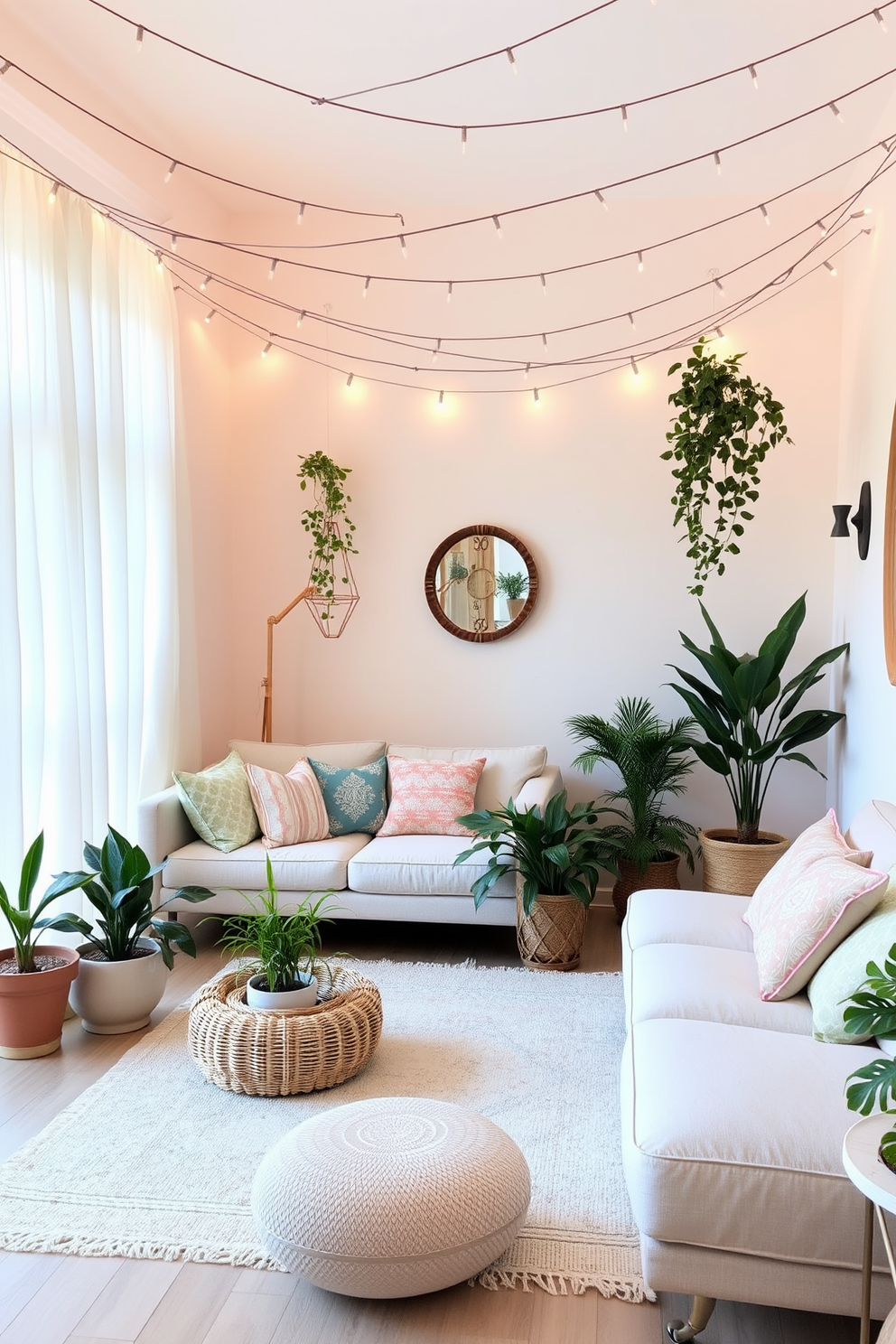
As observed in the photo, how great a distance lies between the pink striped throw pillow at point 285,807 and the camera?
420 centimetres

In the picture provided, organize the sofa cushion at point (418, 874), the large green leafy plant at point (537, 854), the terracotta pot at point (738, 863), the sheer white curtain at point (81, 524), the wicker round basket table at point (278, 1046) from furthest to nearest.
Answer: the terracotta pot at point (738, 863) < the sofa cushion at point (418, 874) < the large green leafy plant at point (537, 854) < the sheer white curtain at point (81, 524) < the wicker round basket table at point (278, 1046)

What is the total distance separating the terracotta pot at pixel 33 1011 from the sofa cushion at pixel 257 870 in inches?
36.6

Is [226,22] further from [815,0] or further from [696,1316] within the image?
[696,1316]

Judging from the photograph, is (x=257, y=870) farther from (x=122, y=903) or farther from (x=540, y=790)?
(x=540, y=790)

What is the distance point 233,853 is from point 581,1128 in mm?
1918

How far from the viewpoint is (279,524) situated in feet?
16.9

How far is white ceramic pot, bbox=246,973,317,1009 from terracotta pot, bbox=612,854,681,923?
186cm

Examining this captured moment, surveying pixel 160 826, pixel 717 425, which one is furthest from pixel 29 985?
Result: pixel 717 425

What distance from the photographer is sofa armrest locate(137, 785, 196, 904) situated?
13.2ft

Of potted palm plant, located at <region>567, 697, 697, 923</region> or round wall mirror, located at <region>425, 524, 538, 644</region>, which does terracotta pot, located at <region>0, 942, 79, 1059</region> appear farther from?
round wall mirror, located at <region>425, 524, 538, 644</region>

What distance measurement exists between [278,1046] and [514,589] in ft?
8.72

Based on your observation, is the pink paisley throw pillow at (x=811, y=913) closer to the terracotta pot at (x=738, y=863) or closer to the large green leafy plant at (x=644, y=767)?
the terracotta pot at (x=738, y=863)

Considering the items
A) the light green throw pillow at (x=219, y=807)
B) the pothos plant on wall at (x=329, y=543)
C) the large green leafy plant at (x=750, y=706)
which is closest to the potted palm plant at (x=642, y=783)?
the large green leafy plant at (x=750, y=706)

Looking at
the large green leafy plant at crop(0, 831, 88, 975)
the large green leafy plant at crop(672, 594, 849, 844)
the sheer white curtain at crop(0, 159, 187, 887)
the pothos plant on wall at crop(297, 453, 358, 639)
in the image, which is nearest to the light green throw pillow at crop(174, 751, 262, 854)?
the sheer white curtain at crop(0, 159, 187, 887)
